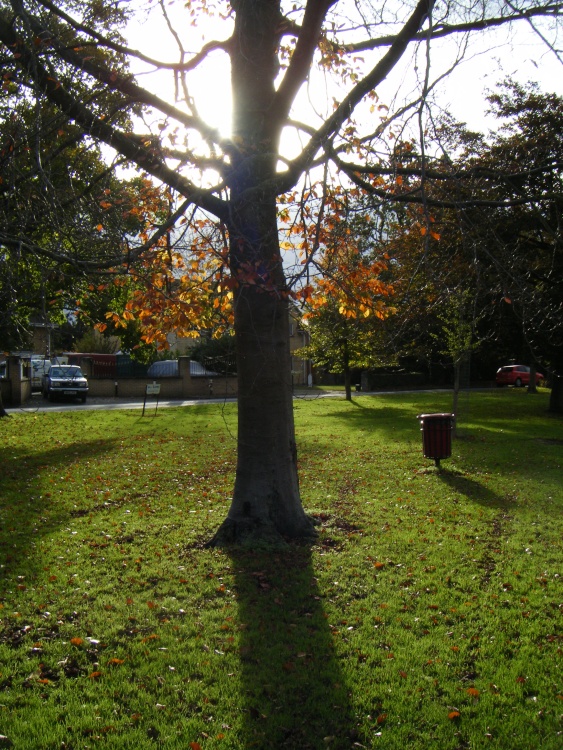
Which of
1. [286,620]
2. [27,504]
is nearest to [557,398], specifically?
[27,504]

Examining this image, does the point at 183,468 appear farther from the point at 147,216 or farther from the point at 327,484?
the point at 147,216

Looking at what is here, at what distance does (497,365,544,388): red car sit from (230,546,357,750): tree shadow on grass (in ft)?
140

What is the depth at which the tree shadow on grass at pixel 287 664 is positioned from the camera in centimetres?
373

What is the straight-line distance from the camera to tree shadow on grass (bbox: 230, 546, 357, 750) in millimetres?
3730

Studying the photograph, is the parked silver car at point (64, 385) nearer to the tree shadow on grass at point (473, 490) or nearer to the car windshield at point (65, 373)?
the car windshield at point (65, 373)

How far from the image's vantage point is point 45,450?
52.2 feet

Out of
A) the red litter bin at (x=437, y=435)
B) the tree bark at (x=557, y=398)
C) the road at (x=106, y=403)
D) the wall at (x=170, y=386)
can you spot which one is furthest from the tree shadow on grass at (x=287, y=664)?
the wall at (x=170, y=386)

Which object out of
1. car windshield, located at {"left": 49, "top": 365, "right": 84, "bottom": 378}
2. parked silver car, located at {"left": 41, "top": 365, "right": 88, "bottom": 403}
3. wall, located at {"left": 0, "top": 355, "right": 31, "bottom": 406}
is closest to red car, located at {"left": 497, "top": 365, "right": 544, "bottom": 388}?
parked silver car, located at {"left": 41, "top": 365, "right": 88, "bottom": 403}

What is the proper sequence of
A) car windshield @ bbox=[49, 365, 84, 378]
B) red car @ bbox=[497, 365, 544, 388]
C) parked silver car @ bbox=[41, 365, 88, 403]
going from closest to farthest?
1. car windshield @ bbox=[49, 365, 84, 378]
2. parked silver car @ bbox=[41, 365, 88, 403]
3. red car @ bbox=[497, 365, 544, 388]

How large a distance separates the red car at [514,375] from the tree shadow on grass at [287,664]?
42.8 metres

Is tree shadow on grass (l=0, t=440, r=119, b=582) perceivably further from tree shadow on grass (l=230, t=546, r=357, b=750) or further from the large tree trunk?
tree shadow on grass (l=230, t=546, r=357, b=750)

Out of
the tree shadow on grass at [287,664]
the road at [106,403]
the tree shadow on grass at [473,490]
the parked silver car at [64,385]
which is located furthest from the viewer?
the parked silver car at [64,385]

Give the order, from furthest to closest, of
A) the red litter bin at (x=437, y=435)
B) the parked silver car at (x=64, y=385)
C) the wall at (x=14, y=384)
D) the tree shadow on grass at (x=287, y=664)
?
the parked silver car at (x=64, y=385) → the wall at (x=14, y=384) → the red litter bin at (x=437, y=435) → the tree shadow on grass at (x=287, y=664)

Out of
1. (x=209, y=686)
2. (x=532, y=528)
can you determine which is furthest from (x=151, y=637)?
(x=532, y=528)
